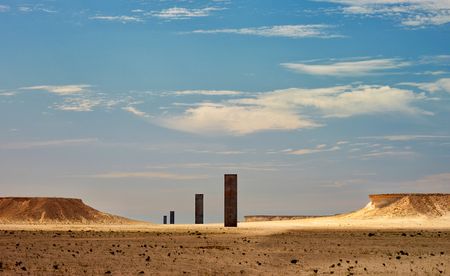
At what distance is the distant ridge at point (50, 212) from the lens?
7506 centimetres

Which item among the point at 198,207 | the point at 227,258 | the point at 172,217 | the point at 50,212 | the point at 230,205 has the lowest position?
the point at 227,258

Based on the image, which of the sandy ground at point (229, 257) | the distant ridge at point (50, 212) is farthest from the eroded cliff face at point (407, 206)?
the sandy ground at point (229, 257)

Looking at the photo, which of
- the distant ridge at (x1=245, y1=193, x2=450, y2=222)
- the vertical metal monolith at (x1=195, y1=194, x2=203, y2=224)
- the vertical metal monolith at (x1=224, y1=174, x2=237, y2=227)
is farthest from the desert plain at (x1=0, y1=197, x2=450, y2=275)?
the vertical metal monolith at (x1=195, y1=194, x2=203, y2=224)

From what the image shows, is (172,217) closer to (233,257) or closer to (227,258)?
(233,257)

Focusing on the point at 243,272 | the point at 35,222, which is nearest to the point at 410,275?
the point at 243,272

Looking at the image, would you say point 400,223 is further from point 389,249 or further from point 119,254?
point 119,254

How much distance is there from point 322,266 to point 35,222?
5228 cm

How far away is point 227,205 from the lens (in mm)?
64000

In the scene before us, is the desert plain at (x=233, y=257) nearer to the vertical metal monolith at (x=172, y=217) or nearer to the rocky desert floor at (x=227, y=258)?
the rocky desert floor at (x=227, y=258)

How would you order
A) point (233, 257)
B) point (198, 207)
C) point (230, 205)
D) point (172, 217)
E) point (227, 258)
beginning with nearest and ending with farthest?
1. point (227, 258)
2. point (233, 257)
3. point (230, 205)
4. point (198, 207)
5. point (172, 217)

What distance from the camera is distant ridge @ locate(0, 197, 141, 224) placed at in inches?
2955

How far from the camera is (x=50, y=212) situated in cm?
7731

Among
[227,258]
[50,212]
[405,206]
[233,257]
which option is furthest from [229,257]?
[50,212]

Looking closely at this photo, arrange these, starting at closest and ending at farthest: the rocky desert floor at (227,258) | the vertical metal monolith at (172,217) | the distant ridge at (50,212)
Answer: the rocky desert floor at (227,258) → the distant ridge at (50,212) → the vertical metal monolith at (172,217)
